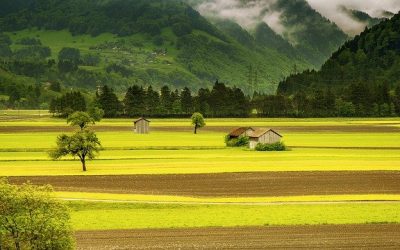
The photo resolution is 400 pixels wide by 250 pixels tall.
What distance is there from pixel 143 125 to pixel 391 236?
111 metres

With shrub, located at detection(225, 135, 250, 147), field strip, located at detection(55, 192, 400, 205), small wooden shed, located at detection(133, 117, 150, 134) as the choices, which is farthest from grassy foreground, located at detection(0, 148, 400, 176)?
small wooden shed, located at detection(133, 117, 150, 134)

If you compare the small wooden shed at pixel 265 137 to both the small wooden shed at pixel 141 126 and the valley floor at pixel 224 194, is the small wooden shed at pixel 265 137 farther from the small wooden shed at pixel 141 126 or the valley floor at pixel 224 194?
the small wooden shed at pixel 141 126

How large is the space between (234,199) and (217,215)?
7.88 m

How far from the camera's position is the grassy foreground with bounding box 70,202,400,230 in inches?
1838

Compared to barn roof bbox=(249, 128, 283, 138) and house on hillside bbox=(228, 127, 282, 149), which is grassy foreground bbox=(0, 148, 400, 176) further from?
barn roof bbox=(249, 128, 283, 138)

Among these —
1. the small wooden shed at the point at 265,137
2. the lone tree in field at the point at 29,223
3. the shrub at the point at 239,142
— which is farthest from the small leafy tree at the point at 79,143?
the lone tree in field at the point at 29,223

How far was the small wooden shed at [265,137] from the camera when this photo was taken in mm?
109312

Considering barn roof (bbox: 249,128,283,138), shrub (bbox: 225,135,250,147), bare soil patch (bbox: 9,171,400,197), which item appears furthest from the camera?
shrub (bbox: 225,135,250,147)

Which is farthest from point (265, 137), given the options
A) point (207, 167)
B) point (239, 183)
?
point (239, 183)

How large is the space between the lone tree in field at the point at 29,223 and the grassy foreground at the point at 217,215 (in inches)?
468

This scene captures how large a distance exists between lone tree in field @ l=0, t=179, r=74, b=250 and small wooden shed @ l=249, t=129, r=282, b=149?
256ft

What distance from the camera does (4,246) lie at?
3331 centimetres

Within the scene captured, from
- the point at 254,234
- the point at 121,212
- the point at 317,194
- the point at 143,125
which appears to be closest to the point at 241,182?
the point at 317,194

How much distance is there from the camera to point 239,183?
66.6 metres
